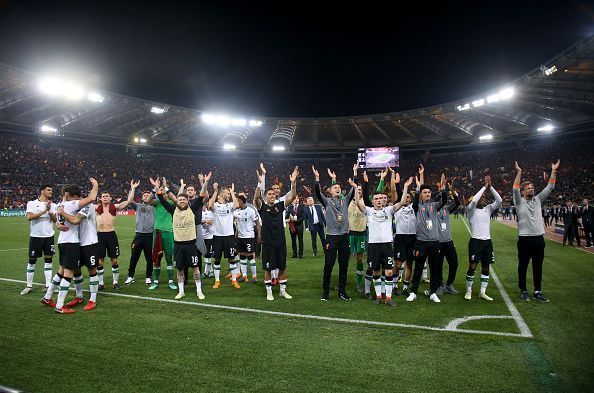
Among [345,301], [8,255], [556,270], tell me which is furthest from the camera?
[8,255]

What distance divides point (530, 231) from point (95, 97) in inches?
1476

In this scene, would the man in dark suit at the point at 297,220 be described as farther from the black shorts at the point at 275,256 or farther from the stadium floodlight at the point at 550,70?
the stadium floodlight at the point at 550,70

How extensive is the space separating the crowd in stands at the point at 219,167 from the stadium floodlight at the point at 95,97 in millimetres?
10214

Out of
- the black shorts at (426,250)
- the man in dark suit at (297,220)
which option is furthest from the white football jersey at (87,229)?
the man in dark suit at (297,220)

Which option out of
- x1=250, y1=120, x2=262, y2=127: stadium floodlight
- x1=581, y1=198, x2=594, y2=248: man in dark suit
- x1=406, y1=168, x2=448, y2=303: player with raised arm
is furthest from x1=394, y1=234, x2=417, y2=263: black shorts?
x1=250, y1=120, x2=262, y2=127: stadium floodlight

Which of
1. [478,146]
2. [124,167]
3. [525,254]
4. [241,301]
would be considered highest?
[478,146]

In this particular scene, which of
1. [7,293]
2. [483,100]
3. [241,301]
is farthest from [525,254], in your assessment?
[483,100]

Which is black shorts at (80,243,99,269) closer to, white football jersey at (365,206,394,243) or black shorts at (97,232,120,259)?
black shorts at (97,232,120,259)

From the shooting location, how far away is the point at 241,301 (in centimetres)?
754

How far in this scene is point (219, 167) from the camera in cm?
5566

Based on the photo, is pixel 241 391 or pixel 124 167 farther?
pixel 124 167

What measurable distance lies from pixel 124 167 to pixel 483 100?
42020 millimetres

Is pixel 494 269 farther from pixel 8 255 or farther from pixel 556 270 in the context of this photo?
pixel 8 255

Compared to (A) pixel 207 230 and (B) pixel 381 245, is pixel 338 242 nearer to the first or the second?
(B) pixel 381 245
